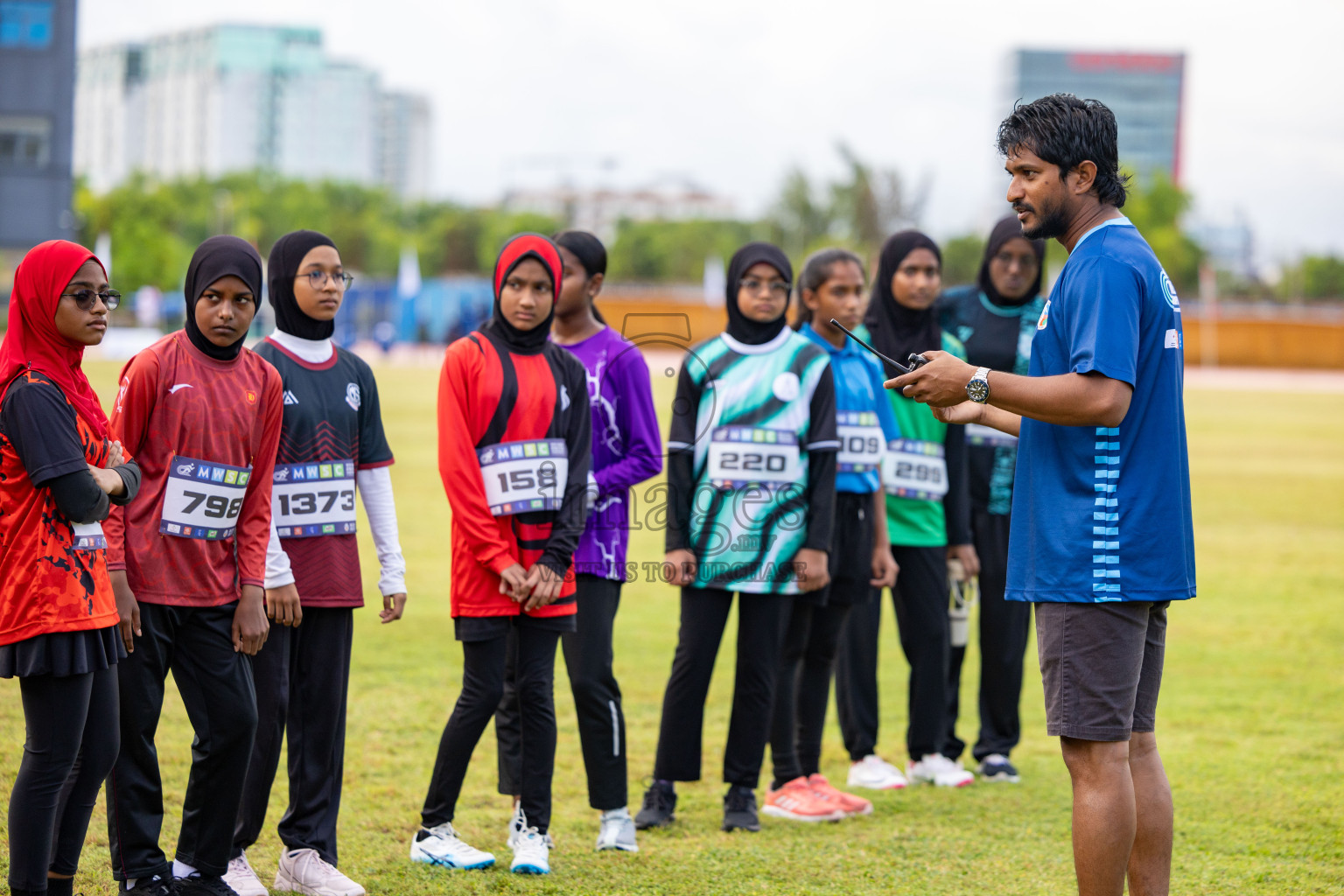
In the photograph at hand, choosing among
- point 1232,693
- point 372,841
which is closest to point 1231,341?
point 1232,693

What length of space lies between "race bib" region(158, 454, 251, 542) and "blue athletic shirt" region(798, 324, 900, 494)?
94.6 inches

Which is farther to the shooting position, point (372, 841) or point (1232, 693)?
point (1232, 693)

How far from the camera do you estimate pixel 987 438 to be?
5594 millimetres

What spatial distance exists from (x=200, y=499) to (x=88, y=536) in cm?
38

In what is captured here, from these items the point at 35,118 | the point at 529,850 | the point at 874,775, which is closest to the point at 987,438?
the point at 874,775

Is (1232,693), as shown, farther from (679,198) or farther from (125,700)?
(679,198)

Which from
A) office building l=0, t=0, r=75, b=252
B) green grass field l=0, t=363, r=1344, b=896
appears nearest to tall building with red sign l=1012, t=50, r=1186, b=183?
office building l=0, t=0, r=75, b=252

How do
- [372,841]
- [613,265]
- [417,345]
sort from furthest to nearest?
1. [613,265]
2. [417,345]
3. [372,841]

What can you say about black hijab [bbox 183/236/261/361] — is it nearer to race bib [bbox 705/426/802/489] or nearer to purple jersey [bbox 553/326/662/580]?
purple jersey [bbox 553/326/662/580]

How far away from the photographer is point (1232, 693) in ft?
22.5

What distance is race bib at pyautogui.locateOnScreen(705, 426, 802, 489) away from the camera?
4758 millimetres

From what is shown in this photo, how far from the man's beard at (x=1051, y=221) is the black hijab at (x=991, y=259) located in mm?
2236

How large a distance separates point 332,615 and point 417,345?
54170 millimetres

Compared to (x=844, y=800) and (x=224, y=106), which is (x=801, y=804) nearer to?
(x=844, y=800)
